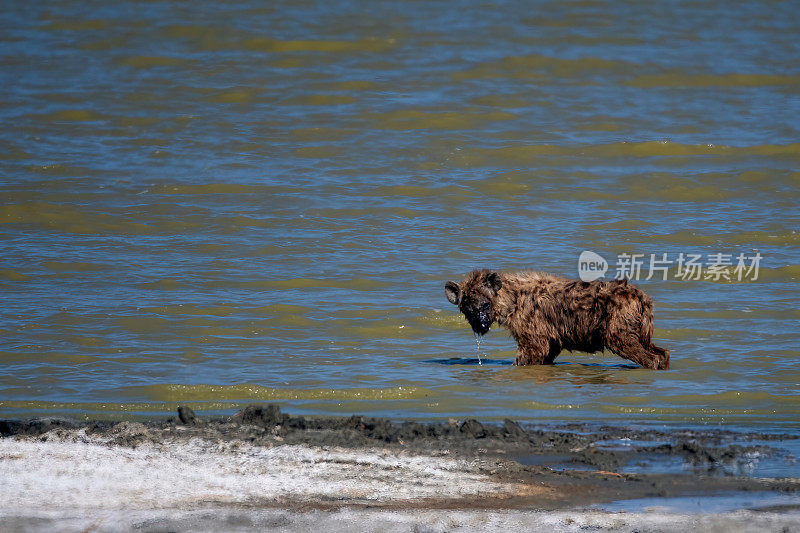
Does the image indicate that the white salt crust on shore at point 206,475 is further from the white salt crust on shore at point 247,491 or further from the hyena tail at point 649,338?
the hyena tail at point 649,338

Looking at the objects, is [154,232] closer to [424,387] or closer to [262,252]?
[262,252]

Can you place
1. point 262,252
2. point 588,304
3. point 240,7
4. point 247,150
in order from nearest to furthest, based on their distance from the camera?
point 588,304, point 262,252, point 247,150, point 240,7

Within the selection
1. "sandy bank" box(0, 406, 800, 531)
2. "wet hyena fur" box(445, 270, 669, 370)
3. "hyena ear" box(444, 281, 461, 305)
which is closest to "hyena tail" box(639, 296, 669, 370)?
"wet hyena fur" box(445, 270, 669, 370)

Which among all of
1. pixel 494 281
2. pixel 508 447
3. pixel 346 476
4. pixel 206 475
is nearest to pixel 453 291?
pixel 494 281

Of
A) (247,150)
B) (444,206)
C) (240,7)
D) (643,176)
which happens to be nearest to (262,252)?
(444,206)

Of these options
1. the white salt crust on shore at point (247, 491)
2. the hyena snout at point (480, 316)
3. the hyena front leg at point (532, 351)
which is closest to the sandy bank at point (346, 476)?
the white salt crust on shore at point (247, 491)

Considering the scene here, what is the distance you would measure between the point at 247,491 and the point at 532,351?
463cm

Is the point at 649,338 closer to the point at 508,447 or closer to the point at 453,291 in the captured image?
the point at 453,291

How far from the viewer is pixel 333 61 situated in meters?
26.5

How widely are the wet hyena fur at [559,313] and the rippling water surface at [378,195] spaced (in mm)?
260

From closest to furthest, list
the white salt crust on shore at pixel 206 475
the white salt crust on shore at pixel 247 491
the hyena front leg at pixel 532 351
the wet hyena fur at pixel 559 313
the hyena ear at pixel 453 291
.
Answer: the white salt crust on shore at pixel 247 491 < the white salt crust on shore at pixel 206 475 < the wet hyena fur at pixel 559 313 < the hyena front leg at pixel 532 351 < the hyena ear at pixel 453 291

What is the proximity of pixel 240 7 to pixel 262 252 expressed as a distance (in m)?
15.2

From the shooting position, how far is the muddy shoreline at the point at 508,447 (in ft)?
22.3

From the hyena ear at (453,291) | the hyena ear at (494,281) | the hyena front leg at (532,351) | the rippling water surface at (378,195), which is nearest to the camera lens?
the rippling water surface at (378,195)
